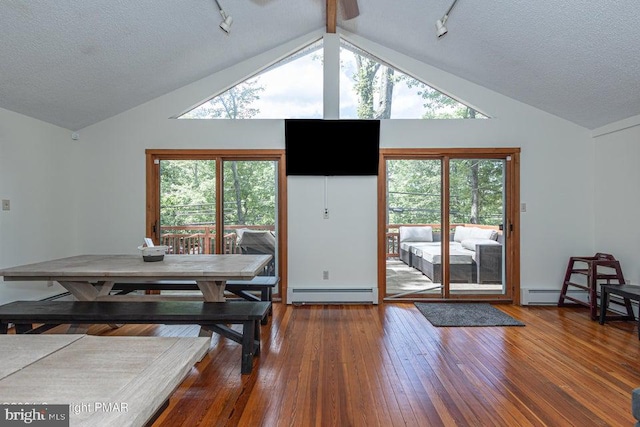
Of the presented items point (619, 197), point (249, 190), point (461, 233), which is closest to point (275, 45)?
point (249, 190)

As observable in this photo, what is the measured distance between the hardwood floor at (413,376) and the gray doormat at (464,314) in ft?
0.56

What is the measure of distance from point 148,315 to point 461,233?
3.88 metres

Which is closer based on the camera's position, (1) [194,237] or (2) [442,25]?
(2) [442,25]

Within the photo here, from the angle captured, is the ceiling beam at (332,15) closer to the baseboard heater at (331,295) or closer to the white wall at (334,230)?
the white wall at (334,230)

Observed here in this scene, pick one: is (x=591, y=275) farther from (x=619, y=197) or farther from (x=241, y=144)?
(x=241, y=144)

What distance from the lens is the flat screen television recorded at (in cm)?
431

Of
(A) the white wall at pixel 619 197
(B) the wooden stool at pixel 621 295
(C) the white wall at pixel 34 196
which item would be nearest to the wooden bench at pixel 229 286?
(C) the white wall at pixel 34 196

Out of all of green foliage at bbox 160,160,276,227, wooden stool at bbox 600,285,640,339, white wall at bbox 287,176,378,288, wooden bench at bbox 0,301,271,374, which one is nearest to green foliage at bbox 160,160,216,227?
green foliage at bbox 160,160,276,227

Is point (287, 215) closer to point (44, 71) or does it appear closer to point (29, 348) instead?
point (44, 71)

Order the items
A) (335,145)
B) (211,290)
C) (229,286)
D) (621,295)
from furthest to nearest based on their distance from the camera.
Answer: (335,145) < (229,286) < (621,295) < (211,290)

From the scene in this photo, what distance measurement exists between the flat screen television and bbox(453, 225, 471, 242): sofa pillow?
1.40 metres

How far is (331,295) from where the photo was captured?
434 centimetres

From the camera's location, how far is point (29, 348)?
3.22ft

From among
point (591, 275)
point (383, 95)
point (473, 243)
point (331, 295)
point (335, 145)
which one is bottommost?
point (331, 295)
